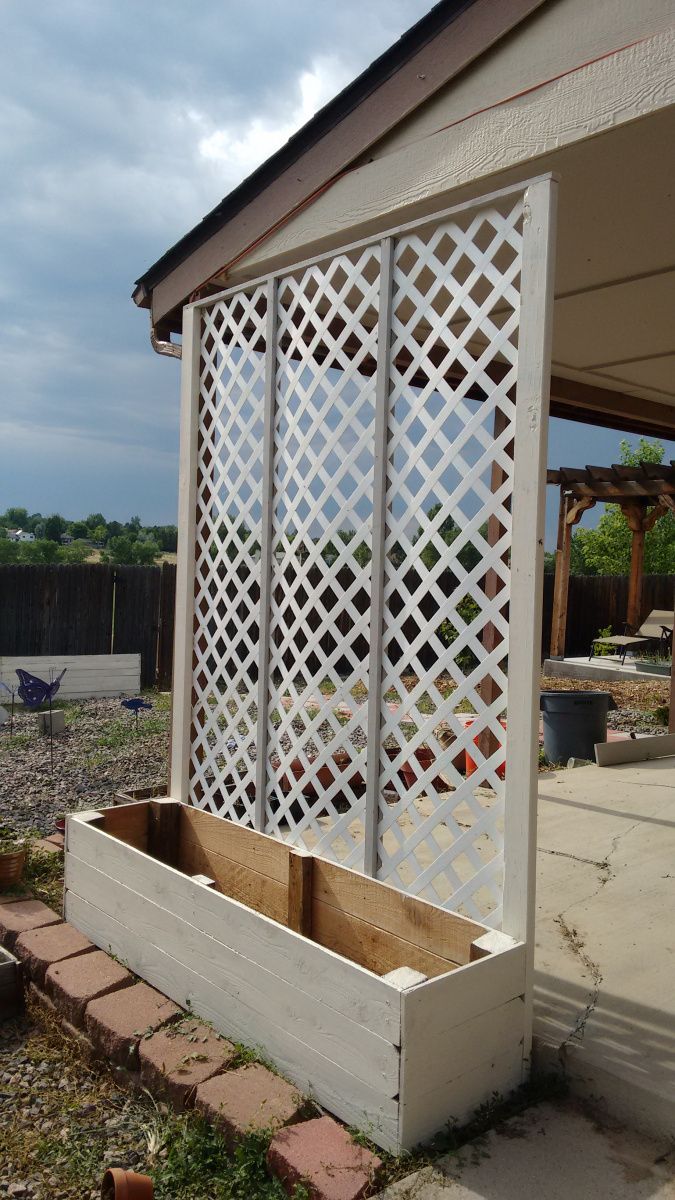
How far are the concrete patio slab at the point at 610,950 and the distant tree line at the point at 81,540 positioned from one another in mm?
24523

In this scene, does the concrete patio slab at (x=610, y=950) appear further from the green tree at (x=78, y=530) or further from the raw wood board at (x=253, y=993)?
the green tree at (x=78, y=530)

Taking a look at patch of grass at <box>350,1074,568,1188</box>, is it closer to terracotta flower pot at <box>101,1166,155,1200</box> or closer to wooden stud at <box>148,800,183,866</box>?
terracotta flower pot at <box>101,1166,155,1200</box>

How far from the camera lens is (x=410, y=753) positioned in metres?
2.29

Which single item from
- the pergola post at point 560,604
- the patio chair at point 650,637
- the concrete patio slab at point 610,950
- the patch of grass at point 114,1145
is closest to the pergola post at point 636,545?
the patio chair at point 650,637

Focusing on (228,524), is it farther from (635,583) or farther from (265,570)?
(635,583)

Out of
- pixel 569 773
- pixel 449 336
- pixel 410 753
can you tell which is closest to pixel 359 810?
pixel 410 753

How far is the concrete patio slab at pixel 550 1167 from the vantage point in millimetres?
1556

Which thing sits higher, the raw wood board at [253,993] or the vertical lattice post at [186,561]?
the vertical lattice post at [186,561]

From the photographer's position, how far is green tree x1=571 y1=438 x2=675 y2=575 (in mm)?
19484

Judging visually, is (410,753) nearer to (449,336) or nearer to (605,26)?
(449,336)

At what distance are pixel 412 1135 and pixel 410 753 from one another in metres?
0.90

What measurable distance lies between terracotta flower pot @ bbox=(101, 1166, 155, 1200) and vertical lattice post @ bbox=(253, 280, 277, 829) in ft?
4.31

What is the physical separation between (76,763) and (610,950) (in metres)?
4.23

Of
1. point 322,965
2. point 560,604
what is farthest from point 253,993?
point 560,604
